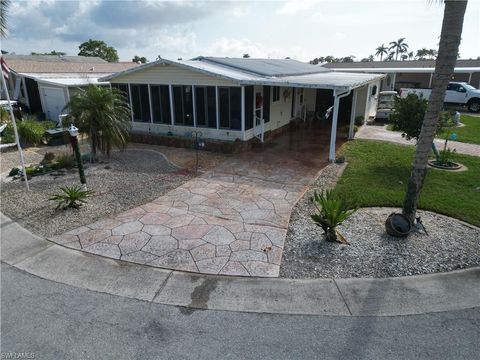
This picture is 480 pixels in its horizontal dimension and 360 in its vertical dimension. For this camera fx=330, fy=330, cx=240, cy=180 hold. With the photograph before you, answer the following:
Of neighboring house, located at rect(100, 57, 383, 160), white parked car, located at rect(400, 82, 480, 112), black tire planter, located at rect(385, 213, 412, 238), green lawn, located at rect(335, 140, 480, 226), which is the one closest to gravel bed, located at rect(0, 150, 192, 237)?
neighboring house, located at rect(100, 57, 383, 160)

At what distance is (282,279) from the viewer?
4.90m

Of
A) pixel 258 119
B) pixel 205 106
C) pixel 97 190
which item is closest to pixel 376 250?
pixel 97 190

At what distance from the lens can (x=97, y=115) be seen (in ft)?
33.9

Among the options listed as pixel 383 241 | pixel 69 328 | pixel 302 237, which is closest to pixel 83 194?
pixel 69 328

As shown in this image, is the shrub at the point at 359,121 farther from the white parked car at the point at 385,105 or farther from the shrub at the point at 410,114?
the shrub at the point at 410,114

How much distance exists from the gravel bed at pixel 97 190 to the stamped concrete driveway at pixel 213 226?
1.32 feet

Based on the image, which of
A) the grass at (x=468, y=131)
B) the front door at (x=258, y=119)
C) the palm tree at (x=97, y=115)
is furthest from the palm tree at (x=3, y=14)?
the grass at (x=468, y=131)

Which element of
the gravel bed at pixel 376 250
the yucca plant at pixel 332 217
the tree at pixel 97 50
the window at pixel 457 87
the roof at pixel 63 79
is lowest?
the gravel bed at pixel 376 250

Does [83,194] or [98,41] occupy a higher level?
[98,41]

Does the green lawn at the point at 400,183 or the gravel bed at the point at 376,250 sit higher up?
the green lawn at the point at 400,183

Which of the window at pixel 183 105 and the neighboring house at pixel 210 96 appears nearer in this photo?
the neighboring house at pixel 210 96

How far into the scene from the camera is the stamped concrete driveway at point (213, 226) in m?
5.39

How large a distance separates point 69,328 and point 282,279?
9.38ft

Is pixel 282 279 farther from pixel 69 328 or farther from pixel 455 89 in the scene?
pixel 455 89
